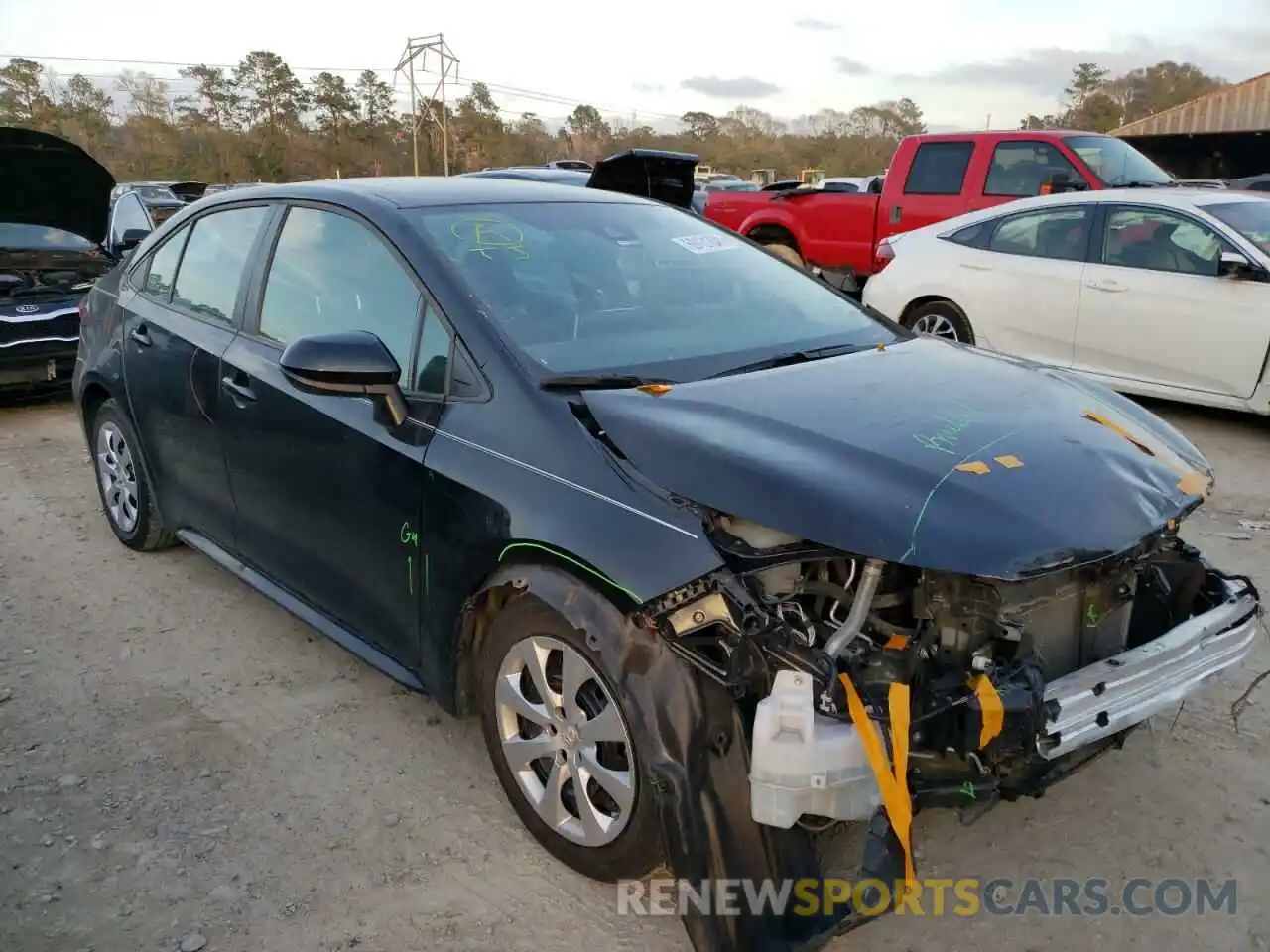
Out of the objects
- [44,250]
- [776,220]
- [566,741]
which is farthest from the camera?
[776,220]

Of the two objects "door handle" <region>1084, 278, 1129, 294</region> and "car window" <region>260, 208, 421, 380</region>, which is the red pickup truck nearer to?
"door handle" <region>1084, 278, 1129, 294</region>

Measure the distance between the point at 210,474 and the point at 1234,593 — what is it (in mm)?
3444

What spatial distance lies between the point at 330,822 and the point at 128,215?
28.7 ft

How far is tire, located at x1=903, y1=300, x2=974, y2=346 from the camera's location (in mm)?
7520

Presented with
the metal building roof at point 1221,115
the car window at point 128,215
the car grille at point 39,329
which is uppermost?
the metal building roof at point 1221,115

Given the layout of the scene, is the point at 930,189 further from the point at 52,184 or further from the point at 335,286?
the point at 335,286

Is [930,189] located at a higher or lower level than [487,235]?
higher

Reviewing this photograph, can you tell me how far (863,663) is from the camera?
2135mm

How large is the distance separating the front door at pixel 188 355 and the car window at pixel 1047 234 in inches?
219

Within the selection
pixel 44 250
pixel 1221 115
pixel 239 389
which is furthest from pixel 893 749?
pixel 1221 115

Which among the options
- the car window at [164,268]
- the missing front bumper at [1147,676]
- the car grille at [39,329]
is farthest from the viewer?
the car grille at [39,329]

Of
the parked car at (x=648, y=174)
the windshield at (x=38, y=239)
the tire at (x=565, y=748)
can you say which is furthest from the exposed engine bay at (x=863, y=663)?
the windshield at (x=38, y=239)

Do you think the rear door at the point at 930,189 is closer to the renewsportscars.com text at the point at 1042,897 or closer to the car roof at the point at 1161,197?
the car roof at the point at 1161,197

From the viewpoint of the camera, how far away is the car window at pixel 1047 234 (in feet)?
22.9
